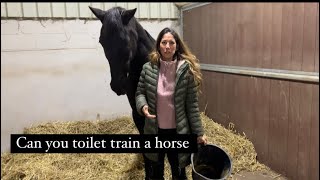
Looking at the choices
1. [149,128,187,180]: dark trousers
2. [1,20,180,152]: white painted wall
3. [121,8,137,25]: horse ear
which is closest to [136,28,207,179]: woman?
[149,128,187,180]: dark trousers

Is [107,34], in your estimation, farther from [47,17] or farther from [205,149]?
[47,17]

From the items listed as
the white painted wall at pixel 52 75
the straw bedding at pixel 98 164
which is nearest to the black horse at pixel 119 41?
the straw bedding at pixel 98 164

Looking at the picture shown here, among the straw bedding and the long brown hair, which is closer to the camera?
the long brown hair

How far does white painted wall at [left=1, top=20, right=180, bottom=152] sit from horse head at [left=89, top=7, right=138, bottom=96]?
1314 mm

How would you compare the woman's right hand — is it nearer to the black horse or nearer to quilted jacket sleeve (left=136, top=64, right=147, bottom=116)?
quilted jacket sleeve (left=136, top=64, right=147, bottom=116)

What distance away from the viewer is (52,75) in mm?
2916

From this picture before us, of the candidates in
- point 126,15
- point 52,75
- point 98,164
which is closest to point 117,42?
point 126,15

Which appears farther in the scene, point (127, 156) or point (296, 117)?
point (127, 156)

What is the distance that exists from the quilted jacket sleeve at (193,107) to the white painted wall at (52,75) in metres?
1.78

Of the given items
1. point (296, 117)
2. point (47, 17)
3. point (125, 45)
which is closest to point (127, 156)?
point (125, 45)

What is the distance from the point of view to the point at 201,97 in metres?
3.28

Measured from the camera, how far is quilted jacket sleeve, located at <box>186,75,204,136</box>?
1.46m

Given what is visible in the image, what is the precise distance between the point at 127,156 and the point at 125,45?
3.85ft

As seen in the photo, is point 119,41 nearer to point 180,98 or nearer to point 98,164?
point 180,98
